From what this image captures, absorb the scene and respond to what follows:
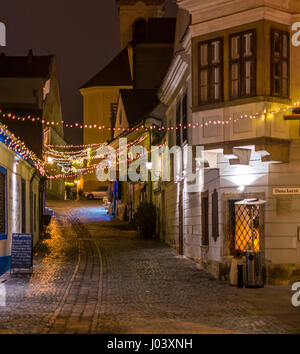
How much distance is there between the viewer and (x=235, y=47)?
53.3ft

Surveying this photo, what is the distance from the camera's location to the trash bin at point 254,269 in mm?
15008

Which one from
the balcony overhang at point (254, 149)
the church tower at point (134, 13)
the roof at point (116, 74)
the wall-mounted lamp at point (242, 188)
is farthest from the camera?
the church tower at point (134, 13)

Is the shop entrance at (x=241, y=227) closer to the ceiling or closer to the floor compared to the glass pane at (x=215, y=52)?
closer to the floor

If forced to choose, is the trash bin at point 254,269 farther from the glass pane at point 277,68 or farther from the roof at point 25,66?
the roof at point 25,66

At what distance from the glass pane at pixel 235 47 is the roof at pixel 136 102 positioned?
79.0ft

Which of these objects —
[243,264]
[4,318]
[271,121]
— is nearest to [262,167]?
[271,121]

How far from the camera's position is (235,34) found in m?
16.1

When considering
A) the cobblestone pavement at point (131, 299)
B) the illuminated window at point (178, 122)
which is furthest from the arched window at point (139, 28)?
the cobblestone pavement at point (131, 299)

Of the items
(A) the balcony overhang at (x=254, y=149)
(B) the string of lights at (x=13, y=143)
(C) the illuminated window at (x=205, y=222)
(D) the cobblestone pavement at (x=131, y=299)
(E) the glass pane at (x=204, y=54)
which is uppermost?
(E) the glass pane at (x=204, y=54)

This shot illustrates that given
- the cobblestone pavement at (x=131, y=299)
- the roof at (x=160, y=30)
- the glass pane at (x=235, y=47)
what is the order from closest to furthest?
the cobblestone pavement at (x=131, y=299)
the glass pane at (x=235, y=47)
the roof at (x=160, y=30)

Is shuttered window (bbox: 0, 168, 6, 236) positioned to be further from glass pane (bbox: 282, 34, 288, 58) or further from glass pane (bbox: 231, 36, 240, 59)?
glass pane (bbox: 282, 34, 288, 58)

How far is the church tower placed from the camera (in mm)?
61312

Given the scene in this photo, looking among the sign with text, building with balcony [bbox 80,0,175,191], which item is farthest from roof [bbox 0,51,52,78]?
the sign with text
